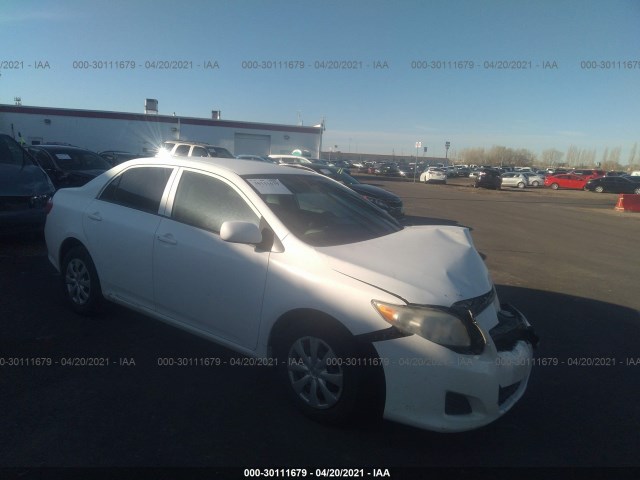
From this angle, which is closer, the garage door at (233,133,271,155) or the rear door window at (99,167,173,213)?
the rear door window at (99,167,173,213)

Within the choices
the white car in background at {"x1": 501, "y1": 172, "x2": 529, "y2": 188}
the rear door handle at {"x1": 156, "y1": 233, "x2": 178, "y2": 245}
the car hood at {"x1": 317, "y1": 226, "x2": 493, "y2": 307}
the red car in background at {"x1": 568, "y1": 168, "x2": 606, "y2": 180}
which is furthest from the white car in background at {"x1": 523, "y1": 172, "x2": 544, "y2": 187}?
the rear door handle at {"x1": 156, "y1": 233, "x2": 178, "y2": 245}

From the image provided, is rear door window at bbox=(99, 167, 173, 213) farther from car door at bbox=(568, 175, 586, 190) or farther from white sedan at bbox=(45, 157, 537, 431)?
car door at bbox=(568, 175, 586, 190)

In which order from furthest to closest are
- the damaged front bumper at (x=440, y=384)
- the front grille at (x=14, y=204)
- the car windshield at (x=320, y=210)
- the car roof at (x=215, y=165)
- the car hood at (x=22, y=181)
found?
the car hood at (x=22, y=181) < the front grille at (x=14, y=204) < the car roof at (x=215, y=165) < the car windshield at (x=320, y=210) < the damaged front bumper at (x=440, y=384)

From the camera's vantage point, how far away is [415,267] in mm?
3012

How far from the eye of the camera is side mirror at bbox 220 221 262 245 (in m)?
3.04

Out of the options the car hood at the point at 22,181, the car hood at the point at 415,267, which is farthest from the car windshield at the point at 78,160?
the car hood at the point at 415,267

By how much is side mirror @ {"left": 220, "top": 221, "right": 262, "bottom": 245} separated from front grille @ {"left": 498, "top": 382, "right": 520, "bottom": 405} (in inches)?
69.2

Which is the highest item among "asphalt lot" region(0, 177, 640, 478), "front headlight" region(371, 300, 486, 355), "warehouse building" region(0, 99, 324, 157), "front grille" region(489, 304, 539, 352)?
"warehouse building" region(0, 99, 324, 157)

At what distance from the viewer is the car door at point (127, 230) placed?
12.5 feet

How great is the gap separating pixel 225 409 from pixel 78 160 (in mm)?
9965

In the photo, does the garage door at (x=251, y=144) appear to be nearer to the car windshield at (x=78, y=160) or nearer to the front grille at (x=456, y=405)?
the car windshield at (x=78, y=160)

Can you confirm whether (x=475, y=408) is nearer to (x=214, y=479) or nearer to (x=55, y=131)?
(x=214, y=479)

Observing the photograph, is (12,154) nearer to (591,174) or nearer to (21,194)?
(21,194)

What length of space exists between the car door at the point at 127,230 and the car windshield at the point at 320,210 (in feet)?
3.20
